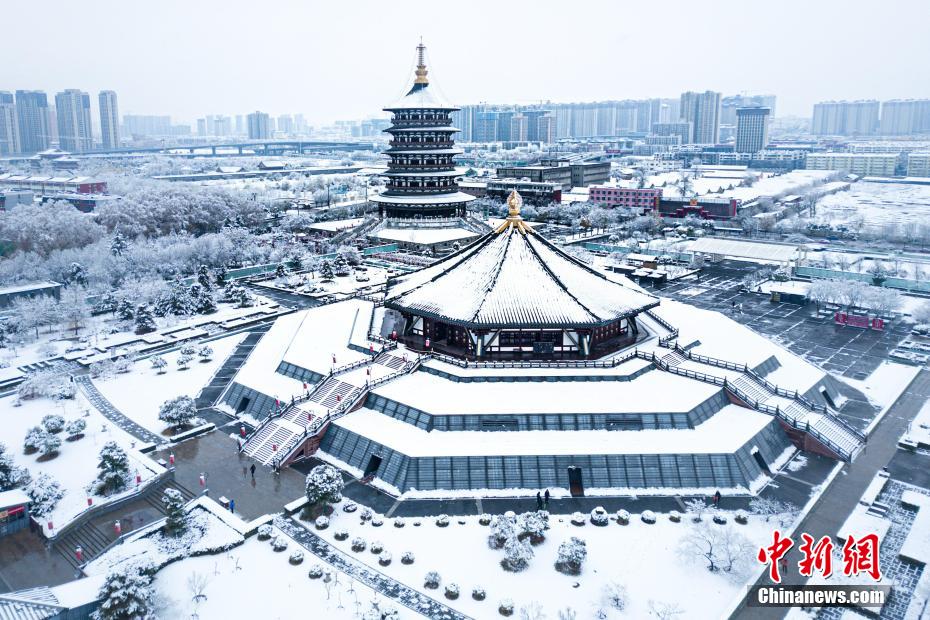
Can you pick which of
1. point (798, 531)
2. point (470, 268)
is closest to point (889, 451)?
point (798, 531)

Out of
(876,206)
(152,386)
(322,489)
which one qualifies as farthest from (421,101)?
(876,206)

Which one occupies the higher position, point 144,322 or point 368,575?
point 144,322

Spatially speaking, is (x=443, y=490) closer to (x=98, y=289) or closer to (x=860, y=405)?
(x=860, y=405)

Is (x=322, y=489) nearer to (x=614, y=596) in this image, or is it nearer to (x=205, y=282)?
(x=614, y=596)

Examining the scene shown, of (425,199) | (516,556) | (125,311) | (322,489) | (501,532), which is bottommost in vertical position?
(516,556)

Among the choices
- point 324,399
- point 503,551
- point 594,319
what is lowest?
point 503,551

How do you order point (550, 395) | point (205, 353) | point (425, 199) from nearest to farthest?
point (550, 395) → point (205, 353) → point (425, 199)

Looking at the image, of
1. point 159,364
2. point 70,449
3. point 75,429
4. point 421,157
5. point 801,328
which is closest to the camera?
point 70,449
